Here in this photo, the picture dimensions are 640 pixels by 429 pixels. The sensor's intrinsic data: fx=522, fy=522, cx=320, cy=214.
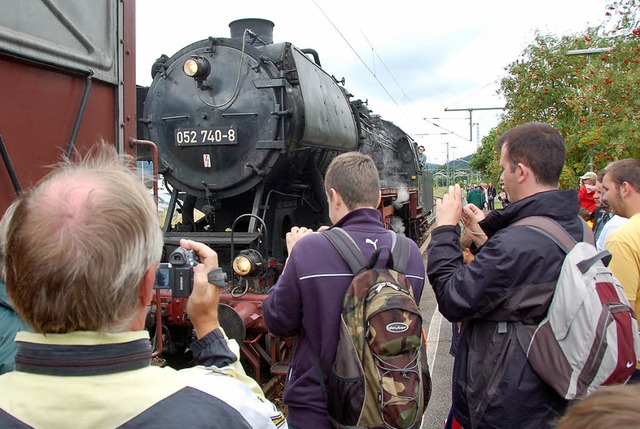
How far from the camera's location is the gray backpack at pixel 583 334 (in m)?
1.87

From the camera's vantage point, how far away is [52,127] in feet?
7.73

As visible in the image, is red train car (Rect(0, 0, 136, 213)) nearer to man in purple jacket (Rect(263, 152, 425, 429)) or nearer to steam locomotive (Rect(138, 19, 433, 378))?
man in purple jacket (Rect(263, 152, 425, 429))

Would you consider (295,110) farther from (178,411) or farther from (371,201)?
(178,411)

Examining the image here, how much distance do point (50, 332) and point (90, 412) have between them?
0.62 feet

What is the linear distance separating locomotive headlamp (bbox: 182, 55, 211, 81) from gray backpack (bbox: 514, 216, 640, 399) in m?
4.13

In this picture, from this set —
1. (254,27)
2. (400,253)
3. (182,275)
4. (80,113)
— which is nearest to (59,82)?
(80,113)

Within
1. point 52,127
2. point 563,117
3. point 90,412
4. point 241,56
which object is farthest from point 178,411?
point 563,117

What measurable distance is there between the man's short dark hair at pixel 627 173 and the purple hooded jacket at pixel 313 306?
1.67 metres

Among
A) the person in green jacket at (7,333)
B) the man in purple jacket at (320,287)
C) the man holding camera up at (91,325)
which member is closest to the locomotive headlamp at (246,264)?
the man in purple jacket at (320,287)

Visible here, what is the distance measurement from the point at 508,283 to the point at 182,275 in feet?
4.13

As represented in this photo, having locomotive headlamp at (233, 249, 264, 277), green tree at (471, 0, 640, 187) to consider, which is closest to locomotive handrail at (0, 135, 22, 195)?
locomotive headlamp at (233, 249, 264, 277)

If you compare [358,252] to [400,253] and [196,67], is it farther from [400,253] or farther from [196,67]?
[196,67]

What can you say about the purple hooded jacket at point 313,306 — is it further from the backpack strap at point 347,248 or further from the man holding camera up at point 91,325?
the man holding camera up at point 91,325

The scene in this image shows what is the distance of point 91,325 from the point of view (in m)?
1.03
